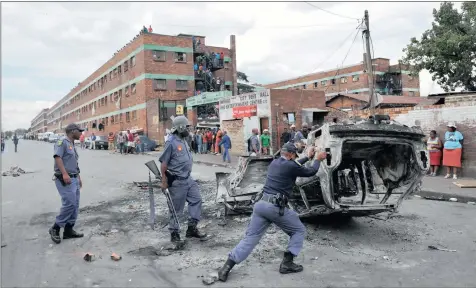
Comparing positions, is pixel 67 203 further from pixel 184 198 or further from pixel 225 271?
pixel 225 271

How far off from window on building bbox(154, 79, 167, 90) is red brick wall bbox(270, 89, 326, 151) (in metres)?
17.8

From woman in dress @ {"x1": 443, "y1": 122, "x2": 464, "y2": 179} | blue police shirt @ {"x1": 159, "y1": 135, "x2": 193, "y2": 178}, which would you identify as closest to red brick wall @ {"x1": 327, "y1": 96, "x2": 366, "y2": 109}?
woman in dress @ {"x1": 443, "y1": 122, "x2": 464, "y2": 179}

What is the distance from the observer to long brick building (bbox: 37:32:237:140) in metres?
33.8

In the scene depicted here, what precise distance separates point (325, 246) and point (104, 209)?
4.65 m

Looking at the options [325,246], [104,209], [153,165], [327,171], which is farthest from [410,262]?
[104,209]

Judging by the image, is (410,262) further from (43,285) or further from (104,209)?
(104,209)

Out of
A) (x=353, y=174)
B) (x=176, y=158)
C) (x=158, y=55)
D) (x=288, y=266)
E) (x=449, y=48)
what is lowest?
(x=288, y=266)

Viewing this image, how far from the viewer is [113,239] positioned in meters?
5.64

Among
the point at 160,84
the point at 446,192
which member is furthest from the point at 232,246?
the point at 160,84

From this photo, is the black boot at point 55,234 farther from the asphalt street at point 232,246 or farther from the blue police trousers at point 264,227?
the blue police trousers at point 264,227

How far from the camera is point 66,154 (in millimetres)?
5609

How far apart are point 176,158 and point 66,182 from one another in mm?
1576

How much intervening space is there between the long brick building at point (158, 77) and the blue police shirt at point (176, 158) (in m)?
23.7

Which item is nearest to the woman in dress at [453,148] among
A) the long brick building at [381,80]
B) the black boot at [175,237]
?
the black boot at [175,237]
